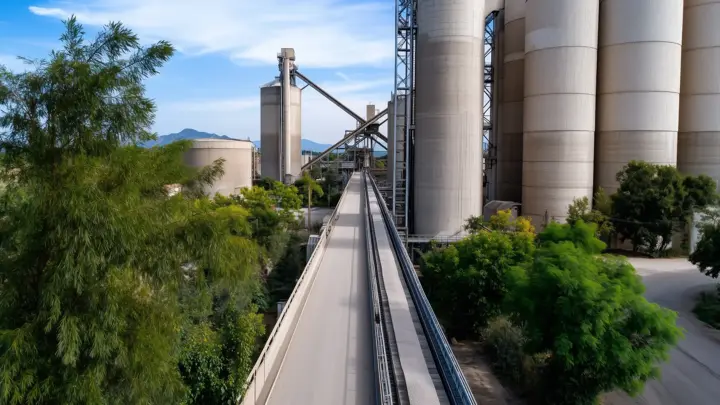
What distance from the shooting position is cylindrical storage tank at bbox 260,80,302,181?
48625 mm

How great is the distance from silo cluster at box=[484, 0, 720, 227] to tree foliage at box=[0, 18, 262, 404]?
2607 cm

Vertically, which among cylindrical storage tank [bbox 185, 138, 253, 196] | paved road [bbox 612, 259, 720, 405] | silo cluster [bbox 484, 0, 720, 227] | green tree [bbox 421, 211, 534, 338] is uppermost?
silo cluster [bbox 484, 0, 720, 227]

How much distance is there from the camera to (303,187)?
4688 cm

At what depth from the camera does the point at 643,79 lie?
32.1 metres

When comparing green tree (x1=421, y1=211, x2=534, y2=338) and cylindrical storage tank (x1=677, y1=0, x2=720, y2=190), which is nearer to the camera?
green tree (x1=421, y1=211, x2=534, y2=338)

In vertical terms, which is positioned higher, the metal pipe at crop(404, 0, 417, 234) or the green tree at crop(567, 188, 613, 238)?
the metal pipe at crop(404, 0, 417, 234)

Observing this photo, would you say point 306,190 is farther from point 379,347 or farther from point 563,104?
point 379,347

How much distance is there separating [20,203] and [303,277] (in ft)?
30.5

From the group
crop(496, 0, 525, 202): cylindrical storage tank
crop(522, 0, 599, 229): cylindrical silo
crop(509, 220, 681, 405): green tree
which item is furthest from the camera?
crop(496, 0, 525, 202): cylindrical storage tank

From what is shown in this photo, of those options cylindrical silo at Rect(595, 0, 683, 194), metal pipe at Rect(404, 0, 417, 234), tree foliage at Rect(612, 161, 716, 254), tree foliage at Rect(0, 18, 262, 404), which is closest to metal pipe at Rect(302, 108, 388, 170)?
metal pipe at Rect(404, 0, 417, 234)

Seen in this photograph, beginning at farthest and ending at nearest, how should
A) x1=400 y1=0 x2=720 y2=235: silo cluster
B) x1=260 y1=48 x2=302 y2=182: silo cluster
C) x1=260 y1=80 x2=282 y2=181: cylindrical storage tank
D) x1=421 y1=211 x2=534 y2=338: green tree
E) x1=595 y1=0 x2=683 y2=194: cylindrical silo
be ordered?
x1=260 y1=80 x2=282 y2=181: cylindrical storage tank
x1=260 y1=48 x2=302 y2=182: silo cluster
x1=595 y1=0 x2=683 y2=194: cylindrical silo
x1=400 y1=0 x2=720 y2=235: silo cluster
x1=421 y1=211 x2=534 y2=338: green tree

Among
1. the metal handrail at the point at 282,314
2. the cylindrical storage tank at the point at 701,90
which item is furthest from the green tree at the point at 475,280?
the cylindrical storage tank at the point at 701,90

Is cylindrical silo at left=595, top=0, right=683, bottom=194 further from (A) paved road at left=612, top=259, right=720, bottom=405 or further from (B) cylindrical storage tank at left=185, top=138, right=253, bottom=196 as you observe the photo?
(B) cylindrical storage tank at left=185, top=138, right=253, bottom=196

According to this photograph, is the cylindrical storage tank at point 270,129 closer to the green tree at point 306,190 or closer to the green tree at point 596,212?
the green tree at point 306,190
